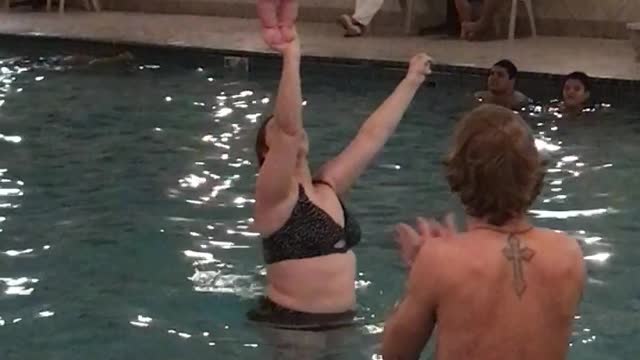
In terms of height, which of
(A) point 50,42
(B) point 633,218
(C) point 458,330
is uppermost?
(C) point 458,330

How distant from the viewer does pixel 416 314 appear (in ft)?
8.61

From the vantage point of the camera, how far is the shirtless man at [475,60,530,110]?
847 centimetres

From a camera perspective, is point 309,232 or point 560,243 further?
point 309,232

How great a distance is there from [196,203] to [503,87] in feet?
9.60

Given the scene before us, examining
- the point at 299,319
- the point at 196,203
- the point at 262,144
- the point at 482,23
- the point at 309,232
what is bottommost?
the point at 482,23

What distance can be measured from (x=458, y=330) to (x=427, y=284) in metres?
0.12

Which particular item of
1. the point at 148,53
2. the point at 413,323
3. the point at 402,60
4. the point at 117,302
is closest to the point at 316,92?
the point at 402,60

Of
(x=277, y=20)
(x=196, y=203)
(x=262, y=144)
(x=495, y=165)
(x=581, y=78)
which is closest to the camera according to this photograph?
(x=495, y=165)

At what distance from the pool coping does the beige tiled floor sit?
0.06 metres

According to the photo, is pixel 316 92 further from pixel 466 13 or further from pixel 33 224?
pixel 33 224

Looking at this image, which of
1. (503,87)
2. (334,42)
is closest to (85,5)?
(334,42)

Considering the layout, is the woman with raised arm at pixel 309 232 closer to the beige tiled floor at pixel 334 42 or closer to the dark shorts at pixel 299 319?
the dark shorts at pixel 299 319

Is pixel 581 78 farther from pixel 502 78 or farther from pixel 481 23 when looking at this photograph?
pixel 481 23

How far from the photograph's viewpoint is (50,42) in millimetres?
11578
